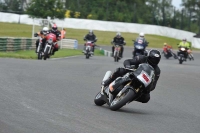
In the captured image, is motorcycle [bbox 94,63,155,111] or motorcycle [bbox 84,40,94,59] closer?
motorcycle [bbox 94,63,155,111]

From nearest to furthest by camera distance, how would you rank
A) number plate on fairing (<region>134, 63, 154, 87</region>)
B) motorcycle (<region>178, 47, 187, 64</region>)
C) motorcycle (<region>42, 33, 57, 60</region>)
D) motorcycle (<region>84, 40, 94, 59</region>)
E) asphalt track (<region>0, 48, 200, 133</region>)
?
asphalt track (<region>0, 48, 200, 133</region>), number plate on fairing (<region>134, 63, 154, 87</region>), motorcycle (<region>42, 33, 57, 60</region>), motorcycle (<region>84, 40, 94, 59</region>), motorcycle (<region>178, 47, 187, 64</region>)

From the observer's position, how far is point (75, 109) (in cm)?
966

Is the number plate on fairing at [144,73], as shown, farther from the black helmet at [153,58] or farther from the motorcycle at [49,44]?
the motorcycle at [49,44]

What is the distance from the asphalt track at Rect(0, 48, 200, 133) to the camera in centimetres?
780

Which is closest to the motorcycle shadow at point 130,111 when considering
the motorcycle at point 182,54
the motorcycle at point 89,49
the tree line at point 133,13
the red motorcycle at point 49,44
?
the red motorcycle at point 49,44

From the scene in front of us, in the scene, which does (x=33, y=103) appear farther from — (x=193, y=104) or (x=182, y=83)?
(x=182, y=83)

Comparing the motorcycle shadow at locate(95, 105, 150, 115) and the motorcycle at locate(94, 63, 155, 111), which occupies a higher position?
the motorcycle at locate(94, 63, 155, 111)

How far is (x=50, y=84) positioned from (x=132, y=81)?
12.9ft

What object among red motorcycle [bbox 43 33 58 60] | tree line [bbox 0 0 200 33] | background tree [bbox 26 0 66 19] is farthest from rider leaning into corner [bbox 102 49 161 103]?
tree line [bbox 0 0 200 33]

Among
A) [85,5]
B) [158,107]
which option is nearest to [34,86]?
[158,107]

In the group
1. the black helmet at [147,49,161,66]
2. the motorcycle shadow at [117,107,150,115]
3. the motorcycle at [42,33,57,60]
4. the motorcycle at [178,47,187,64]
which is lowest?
the motorcycle at [178,47,187,64]

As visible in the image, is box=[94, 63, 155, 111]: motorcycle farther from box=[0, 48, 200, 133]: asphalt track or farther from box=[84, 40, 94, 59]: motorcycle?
box=[84, 40, 94, 59]: motorcycle

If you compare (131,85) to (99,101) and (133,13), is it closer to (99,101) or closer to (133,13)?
(99,101)

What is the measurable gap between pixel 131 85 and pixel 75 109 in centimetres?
114
